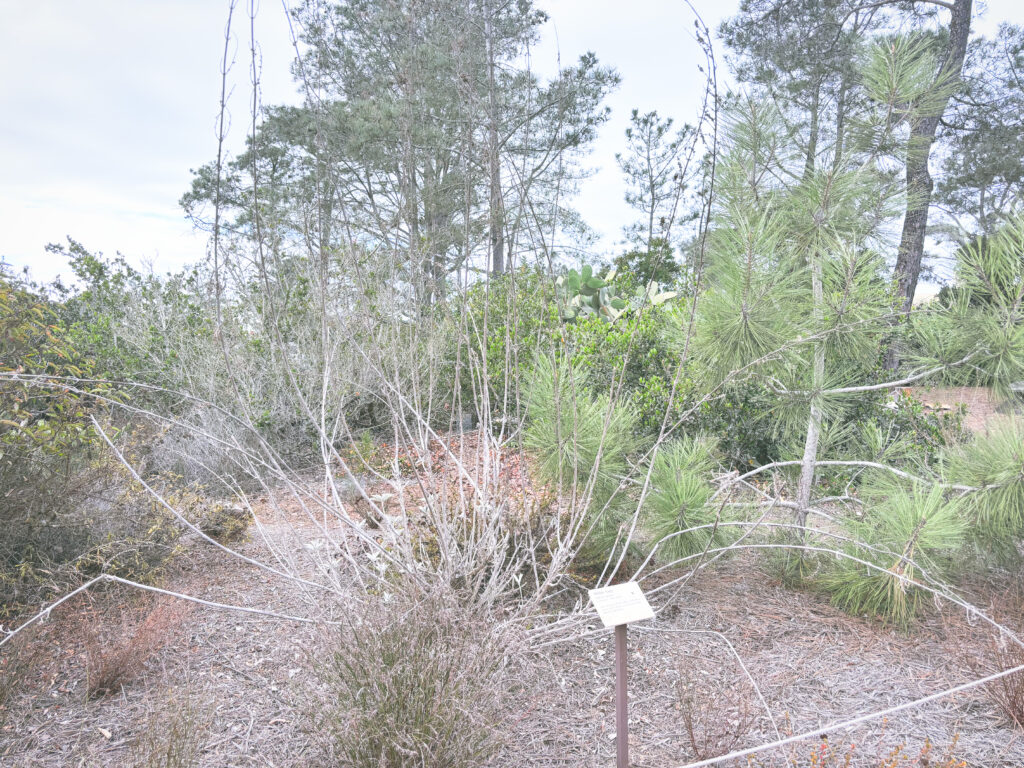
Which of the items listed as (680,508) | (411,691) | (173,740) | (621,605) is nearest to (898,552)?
(680,508)

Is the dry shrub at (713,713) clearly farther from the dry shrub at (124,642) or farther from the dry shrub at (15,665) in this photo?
the dry shrub at (15,665)

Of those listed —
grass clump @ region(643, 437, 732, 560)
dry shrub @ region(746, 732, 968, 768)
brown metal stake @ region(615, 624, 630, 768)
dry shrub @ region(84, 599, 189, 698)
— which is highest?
grass clump @ region(643, 437, 732, 560)

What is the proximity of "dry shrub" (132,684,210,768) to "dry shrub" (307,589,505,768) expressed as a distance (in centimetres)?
33

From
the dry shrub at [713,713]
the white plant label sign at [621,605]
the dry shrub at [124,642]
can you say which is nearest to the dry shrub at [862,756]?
the dry shrub at [713,713]

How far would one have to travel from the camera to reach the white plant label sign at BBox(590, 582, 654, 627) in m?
1.60

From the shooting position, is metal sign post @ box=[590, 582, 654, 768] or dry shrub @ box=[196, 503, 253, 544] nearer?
metal sign post @ box=[590, 582, 654, 768]

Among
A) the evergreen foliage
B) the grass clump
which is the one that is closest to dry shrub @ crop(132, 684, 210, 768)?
the grass clump

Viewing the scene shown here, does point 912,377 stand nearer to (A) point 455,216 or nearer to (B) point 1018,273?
(B) point 1018,273

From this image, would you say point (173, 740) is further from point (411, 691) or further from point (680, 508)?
point (680, 508)

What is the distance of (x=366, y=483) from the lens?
5.12 metres

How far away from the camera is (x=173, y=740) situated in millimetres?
1575

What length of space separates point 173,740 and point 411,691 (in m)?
0.59

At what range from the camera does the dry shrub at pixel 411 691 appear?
1.59 m

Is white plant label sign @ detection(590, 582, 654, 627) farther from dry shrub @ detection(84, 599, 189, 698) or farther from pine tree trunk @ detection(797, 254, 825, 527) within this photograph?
dry shrub @ detection(84, 599, 189, 698)
